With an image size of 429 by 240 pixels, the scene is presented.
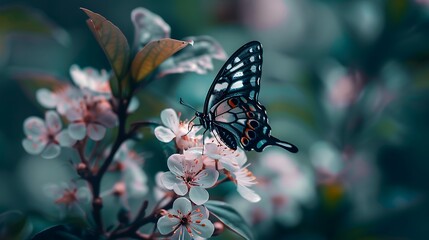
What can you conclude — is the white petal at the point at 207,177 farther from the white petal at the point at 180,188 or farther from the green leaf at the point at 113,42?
the green leaf at the point at 113,42

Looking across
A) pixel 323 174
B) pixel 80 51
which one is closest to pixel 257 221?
pixel 323 174

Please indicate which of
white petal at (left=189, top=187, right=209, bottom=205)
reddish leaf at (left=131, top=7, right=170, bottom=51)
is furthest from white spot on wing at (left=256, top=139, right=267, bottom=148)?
reddish leaf at (left=131, top=7, right=170, bottom=51)

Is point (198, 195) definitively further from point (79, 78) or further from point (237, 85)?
point (79, 78)

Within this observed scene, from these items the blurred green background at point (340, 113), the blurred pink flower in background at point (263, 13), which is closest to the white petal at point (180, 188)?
the blurred green background at point (340, 113)

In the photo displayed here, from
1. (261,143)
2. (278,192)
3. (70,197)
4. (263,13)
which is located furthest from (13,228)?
(263,13)

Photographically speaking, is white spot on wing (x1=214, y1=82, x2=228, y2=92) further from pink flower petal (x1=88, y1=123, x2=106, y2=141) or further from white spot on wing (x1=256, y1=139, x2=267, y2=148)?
pink flower petal (x1=88, y1=123, x2=106, y2=141)
